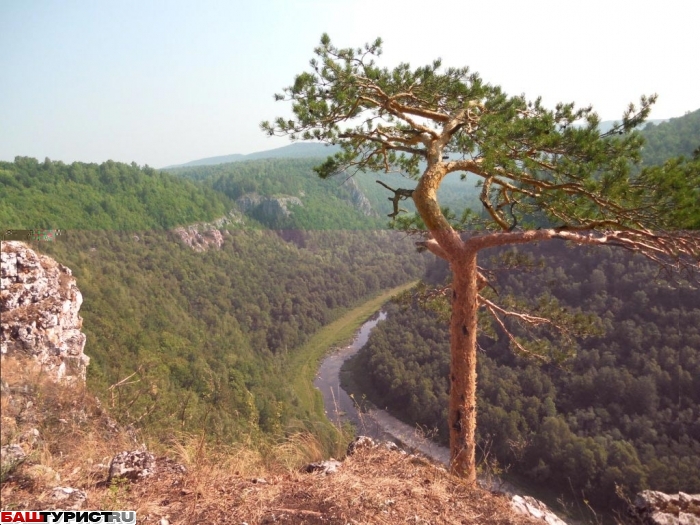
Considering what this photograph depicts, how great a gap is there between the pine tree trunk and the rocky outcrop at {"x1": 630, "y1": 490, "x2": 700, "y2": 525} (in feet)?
4.13

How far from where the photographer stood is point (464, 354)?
362 centimetres

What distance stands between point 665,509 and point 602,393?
22.9m

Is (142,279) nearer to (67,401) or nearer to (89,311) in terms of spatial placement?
(89,311)

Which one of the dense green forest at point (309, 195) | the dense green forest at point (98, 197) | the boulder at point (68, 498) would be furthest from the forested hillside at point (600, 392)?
the dense green forest at point (309, 195)

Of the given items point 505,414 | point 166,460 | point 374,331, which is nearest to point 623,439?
point 505,414

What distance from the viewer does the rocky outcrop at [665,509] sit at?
112 inches

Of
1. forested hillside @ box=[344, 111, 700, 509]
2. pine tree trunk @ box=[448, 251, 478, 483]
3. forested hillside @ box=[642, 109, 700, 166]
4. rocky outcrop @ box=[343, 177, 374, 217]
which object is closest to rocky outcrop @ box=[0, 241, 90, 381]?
pine tree trunk @ box=[448, 251, 478, 483]

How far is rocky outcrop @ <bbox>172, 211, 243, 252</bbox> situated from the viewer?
44.1 meters

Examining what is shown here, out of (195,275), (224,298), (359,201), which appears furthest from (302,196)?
(195,275)

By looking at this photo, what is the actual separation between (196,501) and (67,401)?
5.31 feet

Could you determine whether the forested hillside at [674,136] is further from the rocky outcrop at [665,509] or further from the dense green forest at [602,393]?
the rocky outcrop at [665,509]

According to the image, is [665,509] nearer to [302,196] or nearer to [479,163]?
[479,163]

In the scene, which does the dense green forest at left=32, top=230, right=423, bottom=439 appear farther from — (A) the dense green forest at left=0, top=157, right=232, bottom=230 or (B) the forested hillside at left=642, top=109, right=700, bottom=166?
(B) the forested hillside at left=642, top=109, right=700, bottom=166

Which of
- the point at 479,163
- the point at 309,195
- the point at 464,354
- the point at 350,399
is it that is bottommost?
the point at 350,399
